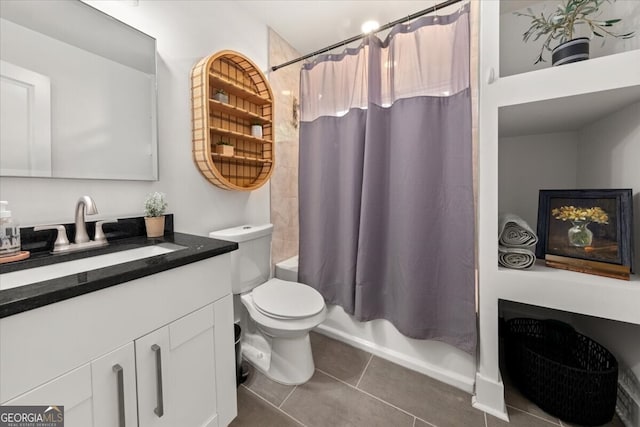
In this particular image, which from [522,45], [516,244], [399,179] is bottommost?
[516,244]

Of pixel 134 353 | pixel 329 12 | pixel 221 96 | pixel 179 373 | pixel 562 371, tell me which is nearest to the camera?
pixel 134 353

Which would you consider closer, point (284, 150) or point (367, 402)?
point (367, 402)

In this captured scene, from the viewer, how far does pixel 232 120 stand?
169 cm

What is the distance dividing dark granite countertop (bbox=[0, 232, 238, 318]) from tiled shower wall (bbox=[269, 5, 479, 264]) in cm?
98

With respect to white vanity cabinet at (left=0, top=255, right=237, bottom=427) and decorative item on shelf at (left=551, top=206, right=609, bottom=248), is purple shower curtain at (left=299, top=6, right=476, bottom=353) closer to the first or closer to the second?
decorative item on shelf at (left=551, top=206, right=609, bottom=248)

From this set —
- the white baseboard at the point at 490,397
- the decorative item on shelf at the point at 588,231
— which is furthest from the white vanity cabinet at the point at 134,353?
the decorative item on shelf at the point at 588,231

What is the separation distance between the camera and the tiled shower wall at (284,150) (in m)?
2.06

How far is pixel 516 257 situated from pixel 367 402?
42.7 inches

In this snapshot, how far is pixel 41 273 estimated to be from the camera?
86cm

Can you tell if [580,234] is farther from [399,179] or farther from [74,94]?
[74,94]

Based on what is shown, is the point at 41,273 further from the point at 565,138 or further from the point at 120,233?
the point at 565,138

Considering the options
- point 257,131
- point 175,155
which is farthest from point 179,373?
point 257,131

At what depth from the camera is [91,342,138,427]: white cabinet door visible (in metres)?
0.70

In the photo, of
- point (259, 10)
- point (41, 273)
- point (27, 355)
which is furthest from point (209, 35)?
point (27, 355)
